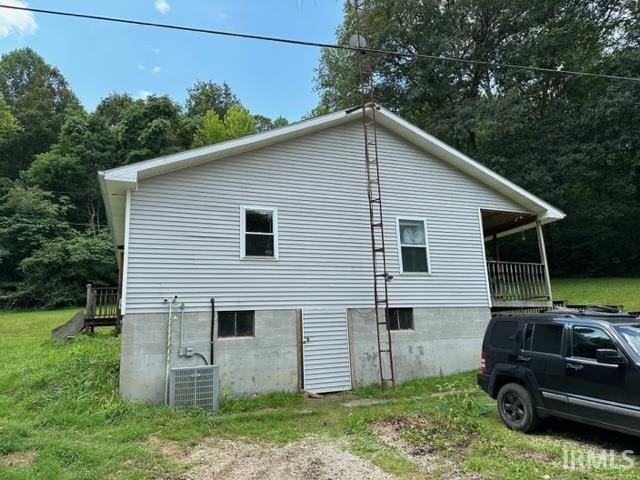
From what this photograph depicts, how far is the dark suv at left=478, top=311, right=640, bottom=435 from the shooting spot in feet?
16.5

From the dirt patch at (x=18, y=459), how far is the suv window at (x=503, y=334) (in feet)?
21.7

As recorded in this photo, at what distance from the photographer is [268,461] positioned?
537cm

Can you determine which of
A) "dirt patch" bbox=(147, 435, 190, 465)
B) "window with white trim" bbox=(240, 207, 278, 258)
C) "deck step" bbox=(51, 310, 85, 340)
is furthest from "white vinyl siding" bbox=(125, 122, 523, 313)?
"deck step" bbox=(51, 310, 85, 340)

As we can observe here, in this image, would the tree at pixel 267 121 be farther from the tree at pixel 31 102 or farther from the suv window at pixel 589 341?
the suv window at pixel 589 341

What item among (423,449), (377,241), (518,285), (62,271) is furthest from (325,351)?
(62,271)

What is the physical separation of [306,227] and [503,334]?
15.9 ft

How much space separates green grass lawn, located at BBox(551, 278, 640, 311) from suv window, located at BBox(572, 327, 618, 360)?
1281 cm

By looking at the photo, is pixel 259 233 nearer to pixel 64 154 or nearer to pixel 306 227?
pixel 306 227

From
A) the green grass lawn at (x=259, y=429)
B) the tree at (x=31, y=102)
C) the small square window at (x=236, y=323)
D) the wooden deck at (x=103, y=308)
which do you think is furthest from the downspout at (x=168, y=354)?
the tree at (x=31, y=102)

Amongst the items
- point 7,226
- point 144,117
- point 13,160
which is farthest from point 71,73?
point 7,226

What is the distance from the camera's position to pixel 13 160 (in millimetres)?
40094

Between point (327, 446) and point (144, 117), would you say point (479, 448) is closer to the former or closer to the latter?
point (327, 446)

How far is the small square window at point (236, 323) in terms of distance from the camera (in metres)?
8.88

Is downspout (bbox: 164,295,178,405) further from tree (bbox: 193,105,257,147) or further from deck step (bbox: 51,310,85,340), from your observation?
tree (bbox: 193,105,257,147)
